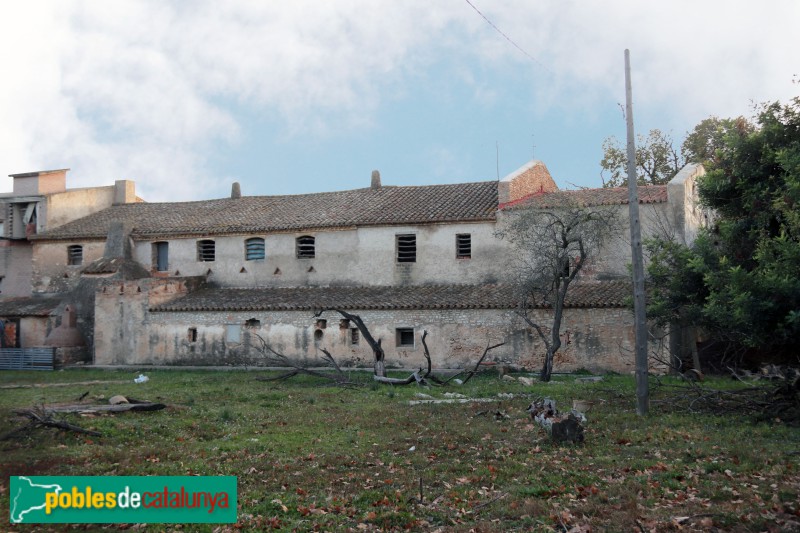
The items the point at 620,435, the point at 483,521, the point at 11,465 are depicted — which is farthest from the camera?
the point at 620,435

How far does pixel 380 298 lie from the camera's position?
92.5 feet

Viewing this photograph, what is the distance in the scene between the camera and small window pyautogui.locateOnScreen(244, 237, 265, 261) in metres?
32.7

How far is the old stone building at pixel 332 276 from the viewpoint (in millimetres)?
25734

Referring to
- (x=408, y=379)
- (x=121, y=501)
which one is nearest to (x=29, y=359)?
(x=408, y=379)

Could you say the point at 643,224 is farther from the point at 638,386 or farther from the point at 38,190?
the point at 38,190

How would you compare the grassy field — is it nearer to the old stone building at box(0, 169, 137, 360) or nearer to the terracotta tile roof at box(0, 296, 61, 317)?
the terracotta tile roof at box(0, 296, 61, 317)

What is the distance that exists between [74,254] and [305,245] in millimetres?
13174

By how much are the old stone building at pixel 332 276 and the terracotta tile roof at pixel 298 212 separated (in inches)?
3.9

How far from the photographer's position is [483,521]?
8.14 metres

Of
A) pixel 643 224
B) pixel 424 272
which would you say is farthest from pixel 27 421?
pixel 643 224

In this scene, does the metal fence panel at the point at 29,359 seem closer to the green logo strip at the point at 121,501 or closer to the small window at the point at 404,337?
the small window at the point at 404,337

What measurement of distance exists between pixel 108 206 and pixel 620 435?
35076mm

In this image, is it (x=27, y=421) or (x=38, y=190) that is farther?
(x=38, y=190)

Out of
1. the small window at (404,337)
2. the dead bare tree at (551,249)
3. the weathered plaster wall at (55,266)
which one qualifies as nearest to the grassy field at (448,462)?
the dead bare tree at (551,249)
